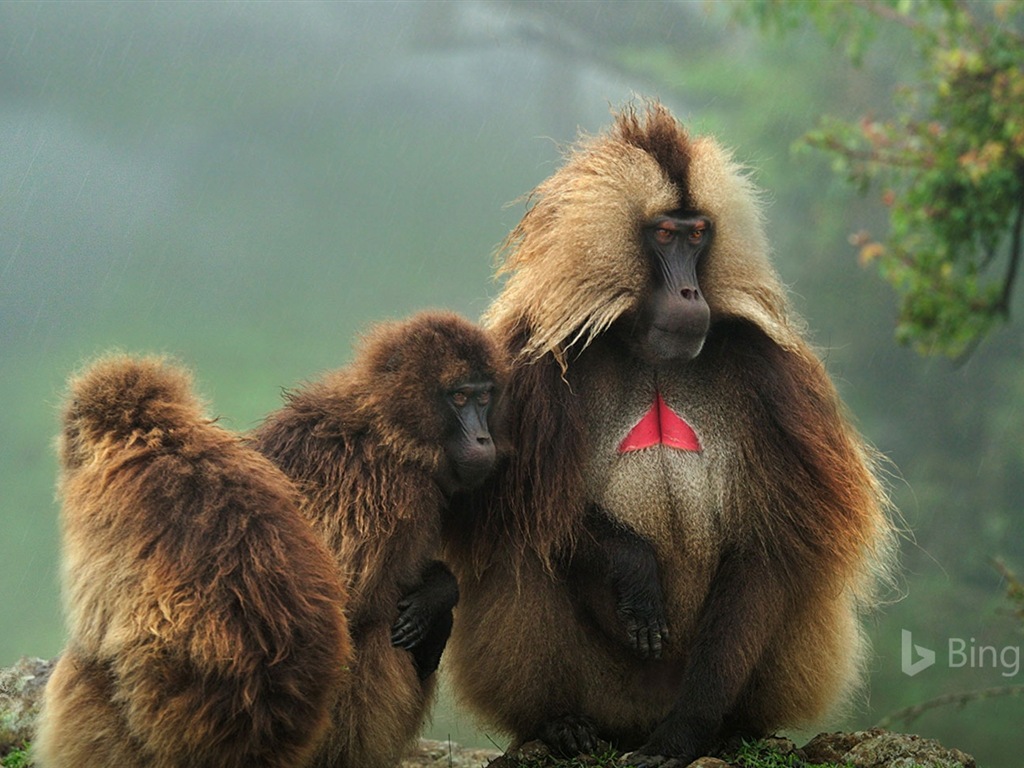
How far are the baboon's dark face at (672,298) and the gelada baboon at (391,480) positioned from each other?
0.53 meters

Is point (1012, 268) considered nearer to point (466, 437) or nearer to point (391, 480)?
point (466, 437)

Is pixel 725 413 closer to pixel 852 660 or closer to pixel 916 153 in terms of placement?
pixel 852 660

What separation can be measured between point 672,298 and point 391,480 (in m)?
1.08

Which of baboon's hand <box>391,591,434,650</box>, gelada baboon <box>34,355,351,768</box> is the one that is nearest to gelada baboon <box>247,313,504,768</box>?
baboon's hand <box>391,591,434,650</box>

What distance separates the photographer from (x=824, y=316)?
10438mm

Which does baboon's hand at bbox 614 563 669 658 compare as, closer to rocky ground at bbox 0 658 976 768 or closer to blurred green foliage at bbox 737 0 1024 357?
rocky ground at bbox 0 658 976 768

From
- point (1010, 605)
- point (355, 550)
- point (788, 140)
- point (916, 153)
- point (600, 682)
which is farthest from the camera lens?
point (788, 140)

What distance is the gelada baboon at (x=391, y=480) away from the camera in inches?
143

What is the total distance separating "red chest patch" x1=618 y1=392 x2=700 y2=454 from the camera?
4152 mm

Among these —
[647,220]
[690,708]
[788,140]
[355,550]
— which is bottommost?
[690,708]

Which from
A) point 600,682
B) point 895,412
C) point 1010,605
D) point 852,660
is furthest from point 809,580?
point 895,412

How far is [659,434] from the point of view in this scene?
4.16 meters

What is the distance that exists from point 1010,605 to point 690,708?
20.2 ft

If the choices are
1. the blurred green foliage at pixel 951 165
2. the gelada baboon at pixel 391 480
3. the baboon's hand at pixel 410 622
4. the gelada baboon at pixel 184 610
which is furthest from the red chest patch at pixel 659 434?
the blurred green foliage at pixel 951 165
